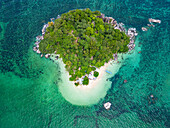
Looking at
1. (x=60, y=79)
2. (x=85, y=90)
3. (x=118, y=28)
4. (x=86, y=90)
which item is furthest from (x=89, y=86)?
(x=118, y=28)

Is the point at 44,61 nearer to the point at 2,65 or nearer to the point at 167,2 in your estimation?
the point at 2,65

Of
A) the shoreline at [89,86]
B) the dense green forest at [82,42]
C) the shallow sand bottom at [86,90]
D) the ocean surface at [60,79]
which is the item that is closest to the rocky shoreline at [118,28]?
the ocean surface at [60,79]

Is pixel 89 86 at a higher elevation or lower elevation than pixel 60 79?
lower

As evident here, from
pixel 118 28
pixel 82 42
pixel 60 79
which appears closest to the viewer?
pixel 60 79

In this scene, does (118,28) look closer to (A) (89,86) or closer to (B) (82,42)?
(B) (82,42)

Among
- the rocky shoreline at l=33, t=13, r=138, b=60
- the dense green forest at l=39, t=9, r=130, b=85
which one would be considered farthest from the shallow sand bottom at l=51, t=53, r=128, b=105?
the rocky shoreline at l=33, t=13, r=138, b=60

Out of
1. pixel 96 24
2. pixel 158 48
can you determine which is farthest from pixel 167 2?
pixel 96 24

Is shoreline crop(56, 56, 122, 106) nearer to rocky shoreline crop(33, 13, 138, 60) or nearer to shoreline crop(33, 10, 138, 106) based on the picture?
shoreline crop(33, 10, 138, 106)
